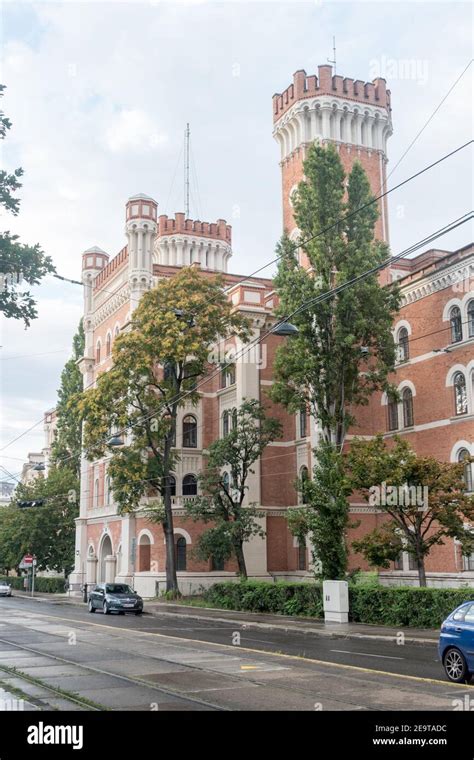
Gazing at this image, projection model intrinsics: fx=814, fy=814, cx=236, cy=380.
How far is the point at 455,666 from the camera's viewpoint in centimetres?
1264

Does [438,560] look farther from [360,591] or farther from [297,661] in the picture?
[297,661]

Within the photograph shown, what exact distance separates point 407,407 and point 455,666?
24.8 metres

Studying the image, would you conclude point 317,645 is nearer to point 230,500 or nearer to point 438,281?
point 230,500

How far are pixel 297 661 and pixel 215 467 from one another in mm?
22072

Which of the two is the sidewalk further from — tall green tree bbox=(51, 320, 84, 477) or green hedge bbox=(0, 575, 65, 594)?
tall green tree bbox=(51, 320, 84, 477)

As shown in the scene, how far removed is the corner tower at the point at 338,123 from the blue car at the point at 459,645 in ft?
115

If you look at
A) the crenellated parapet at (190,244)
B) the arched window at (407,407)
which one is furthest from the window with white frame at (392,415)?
the crenellated parapet at (190,244)

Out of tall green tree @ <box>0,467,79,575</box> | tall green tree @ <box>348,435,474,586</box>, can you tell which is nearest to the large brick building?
tall green tree @ <box>0,467,79,575</box>

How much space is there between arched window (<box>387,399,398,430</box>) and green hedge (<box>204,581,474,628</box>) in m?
10.3

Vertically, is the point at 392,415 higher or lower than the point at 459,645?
higher

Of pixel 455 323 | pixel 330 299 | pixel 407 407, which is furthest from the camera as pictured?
pixel 407 407

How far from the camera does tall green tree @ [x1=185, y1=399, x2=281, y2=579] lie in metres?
36.2

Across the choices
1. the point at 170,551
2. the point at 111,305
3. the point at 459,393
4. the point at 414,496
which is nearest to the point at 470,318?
the point at 459,393
